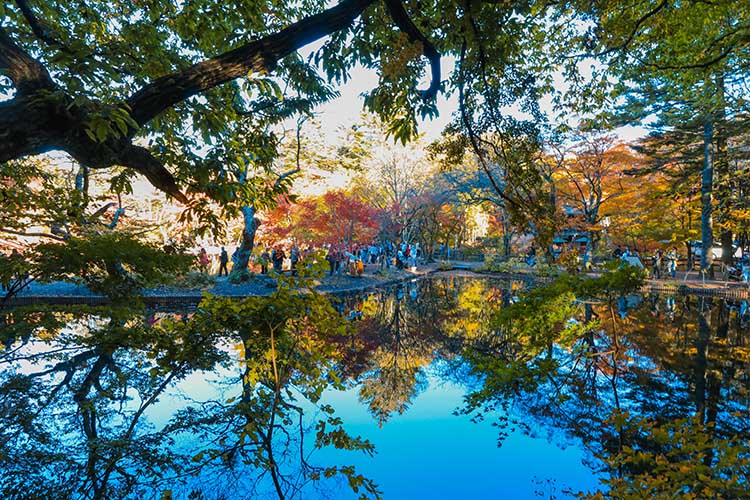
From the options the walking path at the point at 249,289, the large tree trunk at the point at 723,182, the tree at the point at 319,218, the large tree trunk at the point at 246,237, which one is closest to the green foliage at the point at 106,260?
the walking path at the point at 249,289

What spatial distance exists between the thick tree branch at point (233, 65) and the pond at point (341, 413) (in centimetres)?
137

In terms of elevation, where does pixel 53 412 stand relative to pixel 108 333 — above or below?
below

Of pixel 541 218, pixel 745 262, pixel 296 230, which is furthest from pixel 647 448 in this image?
pixel 745 262

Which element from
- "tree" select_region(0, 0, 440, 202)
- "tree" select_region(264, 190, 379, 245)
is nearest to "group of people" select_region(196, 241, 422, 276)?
"tree" select_region(264, 190, 379, 245)

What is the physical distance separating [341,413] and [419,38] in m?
4.52

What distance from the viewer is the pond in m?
2.59

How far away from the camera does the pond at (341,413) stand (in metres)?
2.59

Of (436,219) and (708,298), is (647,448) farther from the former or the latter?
(436,219)

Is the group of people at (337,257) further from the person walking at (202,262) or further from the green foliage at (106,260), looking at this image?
the green foliage at (106,260)

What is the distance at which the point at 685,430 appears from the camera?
8.74 feet

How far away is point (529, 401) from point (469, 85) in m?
4.44

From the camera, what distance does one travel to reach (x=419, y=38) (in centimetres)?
225

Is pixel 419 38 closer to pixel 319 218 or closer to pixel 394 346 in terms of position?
pixel 394 346

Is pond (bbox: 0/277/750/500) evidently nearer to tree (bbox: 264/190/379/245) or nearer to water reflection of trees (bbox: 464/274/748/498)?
water reflection of trees (bbox: 464/274/748/498)
